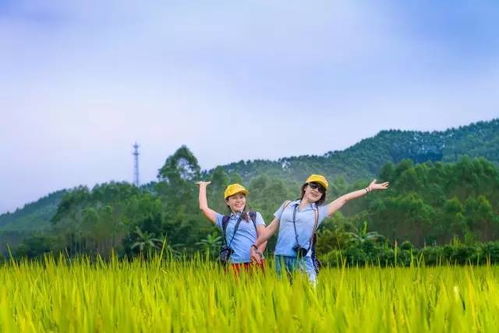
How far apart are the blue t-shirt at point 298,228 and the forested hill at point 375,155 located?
134461mm

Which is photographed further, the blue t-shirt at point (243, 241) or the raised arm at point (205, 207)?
the raised arm at point (205, 207)

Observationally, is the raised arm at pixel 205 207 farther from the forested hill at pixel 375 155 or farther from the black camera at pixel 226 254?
the forested hill at pixel 375 155

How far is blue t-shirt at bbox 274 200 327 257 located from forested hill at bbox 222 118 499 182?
134 meters

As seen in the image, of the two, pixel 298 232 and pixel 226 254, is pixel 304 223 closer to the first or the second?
pixel 298 232

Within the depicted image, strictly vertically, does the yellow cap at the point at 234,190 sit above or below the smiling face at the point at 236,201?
above

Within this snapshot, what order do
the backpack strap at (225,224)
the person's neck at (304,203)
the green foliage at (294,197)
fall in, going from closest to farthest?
1. the person's neck at (304,203)
2. the backpack strap at (225,224)
3. the green foliage at (294,197)

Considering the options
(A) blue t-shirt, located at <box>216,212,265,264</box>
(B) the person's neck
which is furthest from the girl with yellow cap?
(B) the person's neck

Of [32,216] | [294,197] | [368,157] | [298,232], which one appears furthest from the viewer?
[32,216]

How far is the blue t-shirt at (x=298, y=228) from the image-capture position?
7.02 m

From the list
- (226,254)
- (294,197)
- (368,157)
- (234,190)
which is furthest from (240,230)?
(368,157)

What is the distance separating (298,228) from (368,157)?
148 metres

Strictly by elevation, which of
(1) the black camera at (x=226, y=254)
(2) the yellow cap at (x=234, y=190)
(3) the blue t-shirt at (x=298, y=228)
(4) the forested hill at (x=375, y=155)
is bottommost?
(1) the black camera at (x=226, y=254)

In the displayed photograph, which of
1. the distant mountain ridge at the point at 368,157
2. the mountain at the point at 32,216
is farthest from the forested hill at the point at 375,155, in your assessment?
the mountain at the point at 32,216

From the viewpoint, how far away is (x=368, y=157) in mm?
153375
